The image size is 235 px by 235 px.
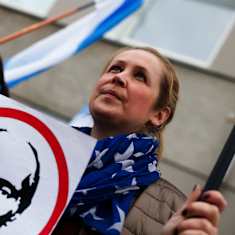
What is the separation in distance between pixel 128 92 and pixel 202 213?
2.17 ft

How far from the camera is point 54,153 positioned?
1.40 metres

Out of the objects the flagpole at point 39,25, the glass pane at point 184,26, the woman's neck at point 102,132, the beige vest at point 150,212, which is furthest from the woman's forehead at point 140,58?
the glass pane at point 184,26

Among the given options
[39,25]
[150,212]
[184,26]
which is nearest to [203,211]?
[150,212]

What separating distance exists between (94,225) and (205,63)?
4995mm

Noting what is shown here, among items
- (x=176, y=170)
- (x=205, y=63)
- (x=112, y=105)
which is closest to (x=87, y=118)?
(x=112, y=105)

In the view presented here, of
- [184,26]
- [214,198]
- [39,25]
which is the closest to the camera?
[214,198]

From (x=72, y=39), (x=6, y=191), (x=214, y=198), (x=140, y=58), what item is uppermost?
(x=72, y=39)

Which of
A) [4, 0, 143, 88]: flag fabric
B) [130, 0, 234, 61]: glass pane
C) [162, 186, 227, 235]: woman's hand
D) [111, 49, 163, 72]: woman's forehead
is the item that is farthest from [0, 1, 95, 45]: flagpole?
[162, 186, 227, 235]: woman's hand

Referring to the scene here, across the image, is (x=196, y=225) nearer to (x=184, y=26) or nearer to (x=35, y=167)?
(x=35, y=167)

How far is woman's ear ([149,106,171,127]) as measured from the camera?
1.80 metres

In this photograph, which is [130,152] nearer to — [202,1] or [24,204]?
[24,204]

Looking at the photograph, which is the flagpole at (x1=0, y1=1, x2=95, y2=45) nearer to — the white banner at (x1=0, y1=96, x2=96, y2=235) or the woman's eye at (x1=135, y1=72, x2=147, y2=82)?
the woman's eye at (x1=135, y1=72, x2=147, y2=82)

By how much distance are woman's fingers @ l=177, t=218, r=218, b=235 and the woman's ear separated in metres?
0.72

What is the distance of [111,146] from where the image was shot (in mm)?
1566
